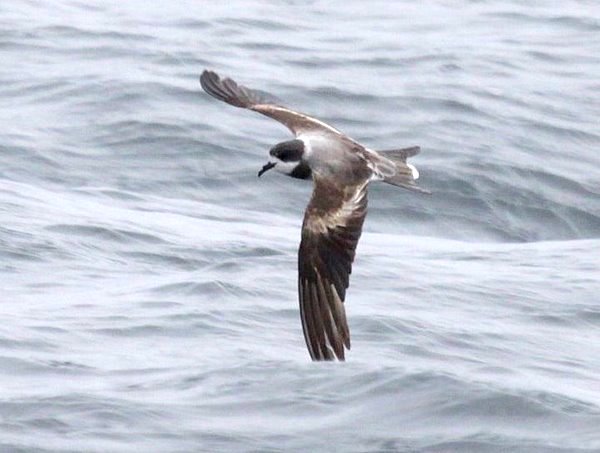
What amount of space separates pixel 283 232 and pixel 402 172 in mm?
4810

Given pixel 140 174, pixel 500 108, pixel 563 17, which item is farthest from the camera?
pixel 563 17

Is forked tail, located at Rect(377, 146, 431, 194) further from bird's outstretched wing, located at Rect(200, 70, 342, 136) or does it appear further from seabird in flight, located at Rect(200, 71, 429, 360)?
bird's outstretched wing, located at Rect(200, 70, 342, 136)

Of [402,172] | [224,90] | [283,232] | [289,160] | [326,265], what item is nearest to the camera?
[326,265]

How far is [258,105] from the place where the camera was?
31.1ft

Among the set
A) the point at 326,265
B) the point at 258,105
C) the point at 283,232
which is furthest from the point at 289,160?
the point at 283,232

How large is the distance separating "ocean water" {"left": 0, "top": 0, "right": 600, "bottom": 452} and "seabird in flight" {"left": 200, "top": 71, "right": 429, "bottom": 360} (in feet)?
2.78

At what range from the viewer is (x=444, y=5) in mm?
22953

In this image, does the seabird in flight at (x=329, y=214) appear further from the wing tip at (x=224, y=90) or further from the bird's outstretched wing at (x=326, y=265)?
the wing tip at (x=224, y=90)

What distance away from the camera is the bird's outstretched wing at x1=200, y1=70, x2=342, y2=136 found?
892 cm

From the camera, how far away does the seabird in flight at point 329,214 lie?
775 centimetres

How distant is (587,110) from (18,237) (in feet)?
23.8

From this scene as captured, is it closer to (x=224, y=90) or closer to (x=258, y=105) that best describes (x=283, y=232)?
(x=224, y=90)

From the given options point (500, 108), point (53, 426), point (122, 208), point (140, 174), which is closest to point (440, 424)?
point (53, 426)

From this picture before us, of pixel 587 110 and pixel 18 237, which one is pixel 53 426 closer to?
pixel 18 237
